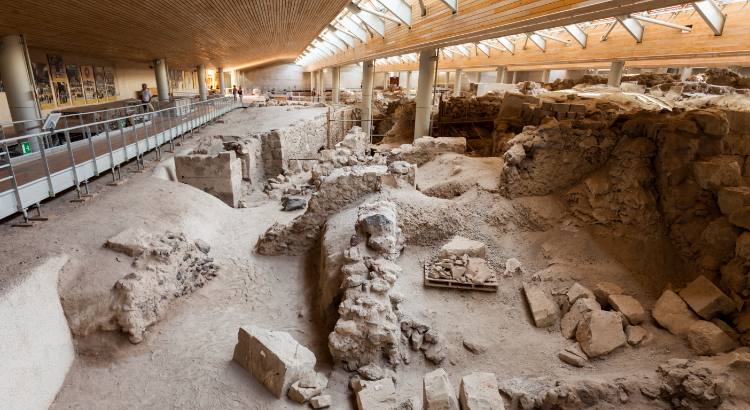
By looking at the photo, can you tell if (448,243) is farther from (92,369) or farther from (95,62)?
(95,62)

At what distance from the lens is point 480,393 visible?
3977 mm

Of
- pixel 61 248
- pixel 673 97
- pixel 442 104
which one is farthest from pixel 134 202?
pixel 673 97

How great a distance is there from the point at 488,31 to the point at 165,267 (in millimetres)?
7558

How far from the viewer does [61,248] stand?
5.49m

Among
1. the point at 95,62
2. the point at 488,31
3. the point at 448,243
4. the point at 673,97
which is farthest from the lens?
the point at 95,62

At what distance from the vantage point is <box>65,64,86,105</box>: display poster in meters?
13.6

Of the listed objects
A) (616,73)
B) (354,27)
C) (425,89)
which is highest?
(354,27)

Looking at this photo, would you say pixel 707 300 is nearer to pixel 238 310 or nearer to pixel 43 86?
pixel 238 310

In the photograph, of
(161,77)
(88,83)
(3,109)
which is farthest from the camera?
(161,77)

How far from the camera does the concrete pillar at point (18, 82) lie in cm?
925

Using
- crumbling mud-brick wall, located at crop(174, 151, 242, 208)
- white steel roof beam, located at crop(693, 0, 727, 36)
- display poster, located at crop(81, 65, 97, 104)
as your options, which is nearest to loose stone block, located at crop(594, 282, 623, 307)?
white steel roof beam, located at crop(693, 0, 727, 36)

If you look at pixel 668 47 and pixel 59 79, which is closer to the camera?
pixel 668 47

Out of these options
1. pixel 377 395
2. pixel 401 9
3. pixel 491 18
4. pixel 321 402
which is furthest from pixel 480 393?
pixel 401 9

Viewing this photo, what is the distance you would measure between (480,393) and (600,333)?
2.17m
